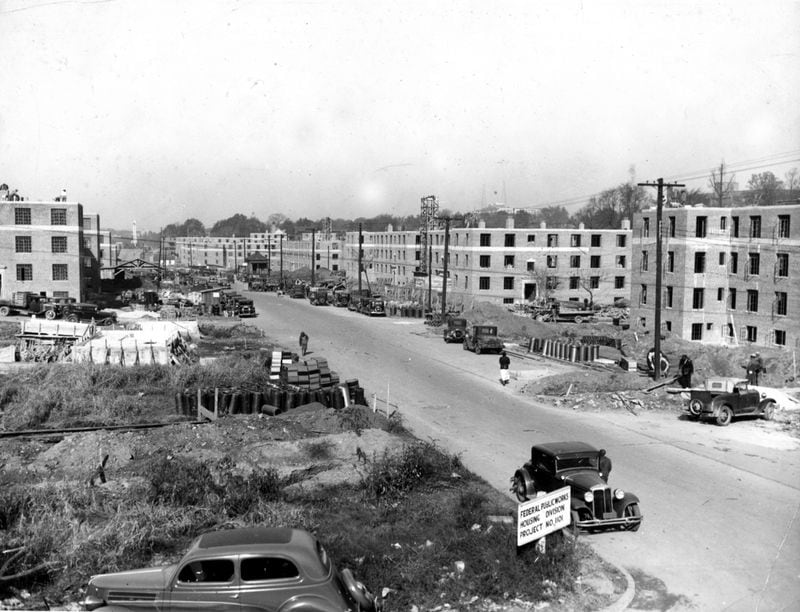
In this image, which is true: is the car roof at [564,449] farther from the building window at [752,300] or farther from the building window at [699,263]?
the building window at [699,263]

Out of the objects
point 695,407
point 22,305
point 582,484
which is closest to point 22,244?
point 22,305

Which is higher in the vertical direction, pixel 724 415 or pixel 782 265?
pixel 782 265

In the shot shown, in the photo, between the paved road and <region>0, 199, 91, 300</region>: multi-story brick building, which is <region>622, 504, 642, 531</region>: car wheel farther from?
<region>0, 199, 91, 300</region>: multi-story brick building

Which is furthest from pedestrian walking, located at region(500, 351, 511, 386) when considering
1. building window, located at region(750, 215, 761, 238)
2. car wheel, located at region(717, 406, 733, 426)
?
building window, located at region(750, 215, 761, 238)

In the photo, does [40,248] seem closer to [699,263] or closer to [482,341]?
[482,341]

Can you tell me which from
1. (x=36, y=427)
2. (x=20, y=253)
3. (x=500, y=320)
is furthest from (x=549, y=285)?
(x=36, y=427)

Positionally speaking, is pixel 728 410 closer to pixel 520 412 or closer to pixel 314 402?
pixel 520 412
